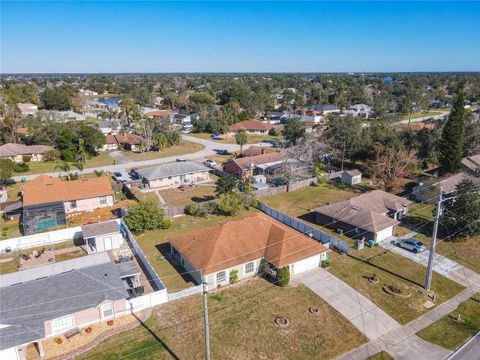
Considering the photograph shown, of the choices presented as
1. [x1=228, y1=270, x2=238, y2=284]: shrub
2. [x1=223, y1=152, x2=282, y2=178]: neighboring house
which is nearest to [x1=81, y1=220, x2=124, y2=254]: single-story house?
[x1=228, y1=270, x2=238, y2=284]: shrub

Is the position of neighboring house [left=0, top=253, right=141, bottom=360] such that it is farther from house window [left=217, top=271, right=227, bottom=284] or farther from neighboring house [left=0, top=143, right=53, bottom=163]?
neighboring house [left=0, top=143, right=53, bottom=163]

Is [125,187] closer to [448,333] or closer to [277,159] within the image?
[277,159]

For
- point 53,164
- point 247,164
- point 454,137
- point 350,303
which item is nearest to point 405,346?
point 350,303

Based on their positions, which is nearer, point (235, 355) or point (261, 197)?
point (235, 355)

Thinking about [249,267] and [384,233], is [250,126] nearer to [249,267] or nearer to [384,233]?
[384,233]

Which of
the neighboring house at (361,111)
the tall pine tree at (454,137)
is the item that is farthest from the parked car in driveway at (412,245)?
the neighboring house at (361,111)

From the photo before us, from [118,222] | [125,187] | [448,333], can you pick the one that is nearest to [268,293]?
[448,333]

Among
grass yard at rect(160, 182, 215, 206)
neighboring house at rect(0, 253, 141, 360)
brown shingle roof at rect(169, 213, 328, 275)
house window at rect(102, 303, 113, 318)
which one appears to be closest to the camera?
neighboring house at rect(0, 253, 141, 360)
